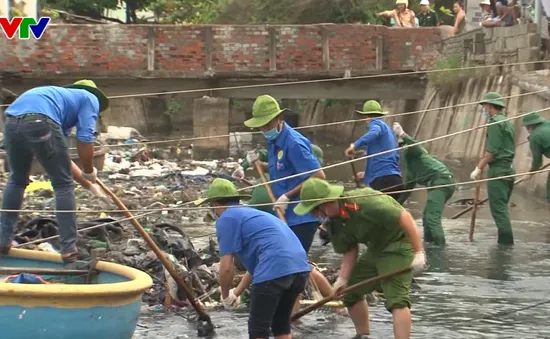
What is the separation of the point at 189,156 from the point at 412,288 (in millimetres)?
19499

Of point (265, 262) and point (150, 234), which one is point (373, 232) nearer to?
point (265, 262)

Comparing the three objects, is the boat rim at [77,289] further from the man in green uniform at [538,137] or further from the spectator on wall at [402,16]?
the spectator on wall at [402,16]

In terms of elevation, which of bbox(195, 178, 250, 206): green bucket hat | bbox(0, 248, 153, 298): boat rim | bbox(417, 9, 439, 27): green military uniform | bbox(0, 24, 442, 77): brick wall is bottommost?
bbox(0, 248, 153, 298): boat rim

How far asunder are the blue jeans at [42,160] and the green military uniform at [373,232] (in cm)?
181

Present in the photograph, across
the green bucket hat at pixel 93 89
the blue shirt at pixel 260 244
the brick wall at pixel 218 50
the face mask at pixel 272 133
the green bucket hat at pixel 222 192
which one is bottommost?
the blue shirt at pixel 260 244

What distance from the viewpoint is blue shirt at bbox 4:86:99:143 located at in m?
8.14

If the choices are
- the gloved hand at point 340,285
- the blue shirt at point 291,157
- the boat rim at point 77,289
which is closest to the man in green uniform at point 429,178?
the blue shirt at point 291,157

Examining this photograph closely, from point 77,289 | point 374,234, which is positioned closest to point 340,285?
point 374,234

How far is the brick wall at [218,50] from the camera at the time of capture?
28344 millimetres

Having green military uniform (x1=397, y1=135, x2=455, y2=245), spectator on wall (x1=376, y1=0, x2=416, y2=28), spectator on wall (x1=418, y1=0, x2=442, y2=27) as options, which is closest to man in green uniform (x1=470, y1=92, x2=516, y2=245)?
green military uniform (x1=397, y1=135, x2=455, y2=245)

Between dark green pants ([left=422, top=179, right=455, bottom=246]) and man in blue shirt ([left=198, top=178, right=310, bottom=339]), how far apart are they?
18.6 ft

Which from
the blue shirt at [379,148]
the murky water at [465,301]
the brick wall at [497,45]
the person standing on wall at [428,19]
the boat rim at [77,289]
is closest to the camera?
the boat rim at [77,289]

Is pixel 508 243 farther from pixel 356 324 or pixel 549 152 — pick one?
pixel 356 324

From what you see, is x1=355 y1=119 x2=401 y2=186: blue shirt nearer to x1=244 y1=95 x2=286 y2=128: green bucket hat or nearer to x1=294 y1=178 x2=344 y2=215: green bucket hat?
x1=244 y1=95 x2=286 y2=128: green bucket hat
